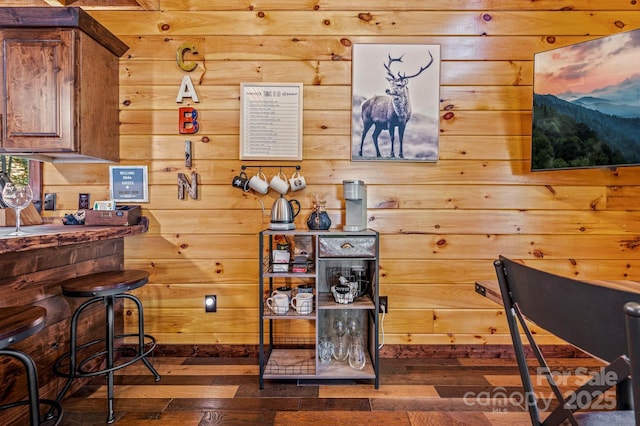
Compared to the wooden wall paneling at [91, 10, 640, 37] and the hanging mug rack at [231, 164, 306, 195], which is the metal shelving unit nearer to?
the hanging mug rack at [231, 164, 306, 195]

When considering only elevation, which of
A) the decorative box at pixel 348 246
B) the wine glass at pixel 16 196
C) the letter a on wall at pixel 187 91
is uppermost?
the letter a on wall at pixel 187 91

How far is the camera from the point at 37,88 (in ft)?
6.30

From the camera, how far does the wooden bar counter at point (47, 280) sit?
1.55 meters

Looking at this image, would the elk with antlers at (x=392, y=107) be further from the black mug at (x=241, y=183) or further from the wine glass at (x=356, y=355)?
the wine glass at (x=356, y=355)

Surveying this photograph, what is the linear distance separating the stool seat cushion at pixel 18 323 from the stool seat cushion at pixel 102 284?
0.38 metres

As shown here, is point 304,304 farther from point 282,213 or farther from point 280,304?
point 282,213

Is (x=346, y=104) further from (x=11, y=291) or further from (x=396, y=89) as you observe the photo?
(x=11, y=291)

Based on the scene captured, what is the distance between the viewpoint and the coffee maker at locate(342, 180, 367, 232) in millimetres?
2096

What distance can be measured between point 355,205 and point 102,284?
1.39 m

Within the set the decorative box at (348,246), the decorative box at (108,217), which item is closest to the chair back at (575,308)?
the decorative box at (348,246)

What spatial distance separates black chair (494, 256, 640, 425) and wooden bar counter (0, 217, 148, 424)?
1699mm

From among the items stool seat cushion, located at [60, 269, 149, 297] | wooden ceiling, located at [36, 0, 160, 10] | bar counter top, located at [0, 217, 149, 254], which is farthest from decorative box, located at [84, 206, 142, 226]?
wooden ceiling, located at [36, 0, 160, 10]

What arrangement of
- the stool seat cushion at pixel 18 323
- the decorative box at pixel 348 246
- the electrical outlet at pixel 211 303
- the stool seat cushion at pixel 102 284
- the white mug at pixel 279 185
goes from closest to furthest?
1. the stool seat cushion at pixel 18 323
2. the stool seat cushion at pixel 102 284
3. the decorative box at pixel 348 246
4. the white mug at pixel 279 185
5. the electrical outlet at pixel 211 303

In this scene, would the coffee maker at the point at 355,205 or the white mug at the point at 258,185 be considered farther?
the white mug at the point at 258,185
